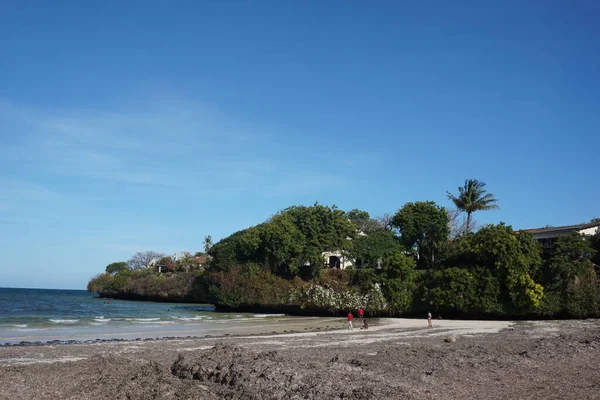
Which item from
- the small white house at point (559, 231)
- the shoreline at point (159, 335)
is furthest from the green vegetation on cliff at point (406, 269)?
the shoreline at point (159, 335)

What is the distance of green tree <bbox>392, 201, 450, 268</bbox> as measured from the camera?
57.8 metres

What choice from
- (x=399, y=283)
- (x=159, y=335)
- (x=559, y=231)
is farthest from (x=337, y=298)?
(x=559, y=231)

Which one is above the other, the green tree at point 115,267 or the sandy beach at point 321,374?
the green tree at point 115,267

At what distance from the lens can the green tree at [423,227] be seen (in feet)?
189

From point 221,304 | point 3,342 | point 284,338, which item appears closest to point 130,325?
point 3,342

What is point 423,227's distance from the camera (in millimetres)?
60531

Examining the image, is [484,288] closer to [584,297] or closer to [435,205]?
[584,297]

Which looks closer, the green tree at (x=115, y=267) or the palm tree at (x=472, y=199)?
the palm tree at (x=472, y=199)

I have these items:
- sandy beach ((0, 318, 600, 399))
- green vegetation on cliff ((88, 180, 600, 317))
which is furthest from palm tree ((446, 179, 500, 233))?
sandy beach ((0, 318, 600, 399))

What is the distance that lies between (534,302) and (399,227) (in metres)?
22.8

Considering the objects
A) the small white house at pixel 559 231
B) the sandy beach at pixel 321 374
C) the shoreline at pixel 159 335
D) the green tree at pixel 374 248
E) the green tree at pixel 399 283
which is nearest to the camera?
the sandy beach at pixel 321 374

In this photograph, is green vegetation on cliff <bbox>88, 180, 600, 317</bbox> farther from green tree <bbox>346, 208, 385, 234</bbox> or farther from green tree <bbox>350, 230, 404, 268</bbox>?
green tree <bbox>346, 208, 385, 234</bbox>

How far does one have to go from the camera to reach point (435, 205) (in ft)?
207

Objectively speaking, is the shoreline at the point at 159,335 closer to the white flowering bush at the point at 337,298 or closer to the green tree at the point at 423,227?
the white flowering bush at the point at 337,298
